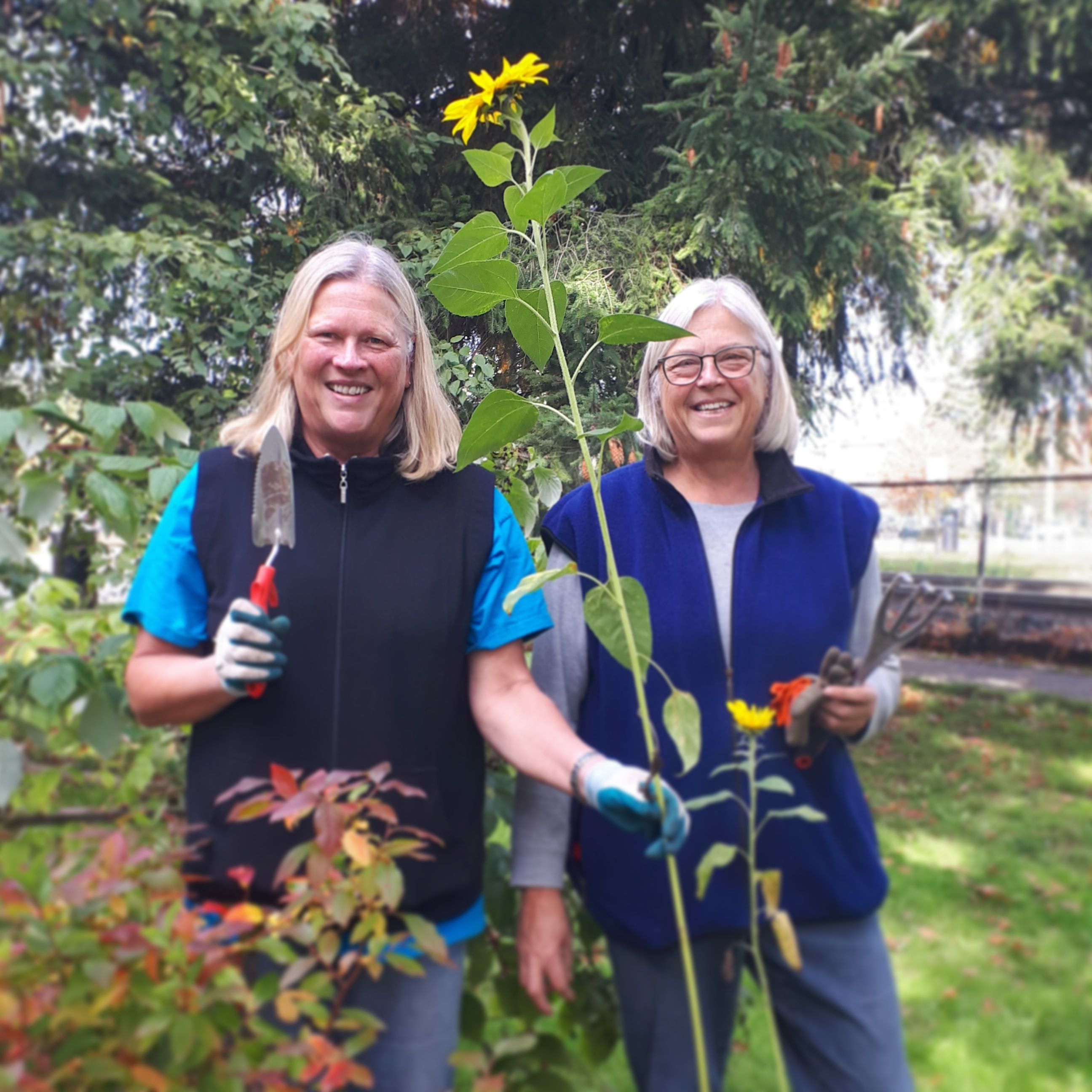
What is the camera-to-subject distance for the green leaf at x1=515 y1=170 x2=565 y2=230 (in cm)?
78

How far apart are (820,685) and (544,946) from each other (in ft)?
1.33

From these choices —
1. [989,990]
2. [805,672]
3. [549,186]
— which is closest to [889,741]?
[989,990]

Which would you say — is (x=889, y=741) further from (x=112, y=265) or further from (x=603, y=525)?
(x=112, y=265)

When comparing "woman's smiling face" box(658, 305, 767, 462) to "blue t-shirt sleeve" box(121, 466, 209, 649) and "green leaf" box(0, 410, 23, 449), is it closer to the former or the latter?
"blue t-shirt sleeve" box(121, 466, 209, 649)

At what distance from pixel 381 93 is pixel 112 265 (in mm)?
431

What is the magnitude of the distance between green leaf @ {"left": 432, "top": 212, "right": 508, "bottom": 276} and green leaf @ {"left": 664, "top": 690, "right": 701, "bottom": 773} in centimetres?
47

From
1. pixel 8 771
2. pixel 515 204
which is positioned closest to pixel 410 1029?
pixel 8 771

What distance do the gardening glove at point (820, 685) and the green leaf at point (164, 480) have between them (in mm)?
771

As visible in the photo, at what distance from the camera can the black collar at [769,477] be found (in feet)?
2.92

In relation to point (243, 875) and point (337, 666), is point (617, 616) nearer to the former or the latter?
point (337, 666)

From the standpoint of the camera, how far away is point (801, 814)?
78 centimetres

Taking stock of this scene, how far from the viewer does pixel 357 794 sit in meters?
0.79

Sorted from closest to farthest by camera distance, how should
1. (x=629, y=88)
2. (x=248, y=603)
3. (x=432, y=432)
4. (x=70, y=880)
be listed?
1. (x=70, y=880)
2. (x=248, y=603)
3. (x=432, y=432)
4. (x=629, y=88)

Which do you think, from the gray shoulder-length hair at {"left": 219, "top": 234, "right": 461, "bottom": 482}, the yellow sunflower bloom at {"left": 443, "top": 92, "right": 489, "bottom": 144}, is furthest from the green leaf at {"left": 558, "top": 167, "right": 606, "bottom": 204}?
the gray shoulder-length hair at {"left": 219, "top": 234, "right": 461, "bottom": 482}
